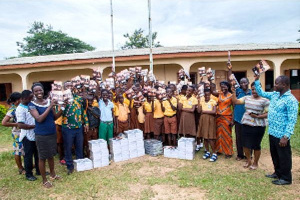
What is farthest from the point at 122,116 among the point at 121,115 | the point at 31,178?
the point at 31,178

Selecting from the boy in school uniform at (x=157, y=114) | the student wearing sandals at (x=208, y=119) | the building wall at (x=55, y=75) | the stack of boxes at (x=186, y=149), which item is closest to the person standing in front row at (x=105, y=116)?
the boy in school uniform at (x=157, y=114)

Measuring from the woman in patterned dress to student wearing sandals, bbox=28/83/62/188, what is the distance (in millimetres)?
3238

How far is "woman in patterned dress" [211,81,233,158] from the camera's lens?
481 centimetres

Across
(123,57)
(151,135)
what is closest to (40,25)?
(123,57)

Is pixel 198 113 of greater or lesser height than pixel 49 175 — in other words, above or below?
above

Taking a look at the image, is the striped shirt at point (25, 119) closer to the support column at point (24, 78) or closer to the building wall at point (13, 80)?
the support column at point (24, 78)

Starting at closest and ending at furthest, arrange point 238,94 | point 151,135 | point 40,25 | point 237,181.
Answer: point 237,181 < point 238,94 < point 151,135 < point 40,25

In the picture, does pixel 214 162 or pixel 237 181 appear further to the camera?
pixel 214 162

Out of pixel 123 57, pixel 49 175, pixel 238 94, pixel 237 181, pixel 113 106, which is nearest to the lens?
pixel 237 181

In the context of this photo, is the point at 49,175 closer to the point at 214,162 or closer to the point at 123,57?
the point at 214,162

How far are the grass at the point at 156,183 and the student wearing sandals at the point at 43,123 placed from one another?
466mm

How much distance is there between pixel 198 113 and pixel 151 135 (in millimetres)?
1418

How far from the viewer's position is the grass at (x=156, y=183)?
3553 millimetres

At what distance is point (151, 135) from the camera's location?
6.09 meters
